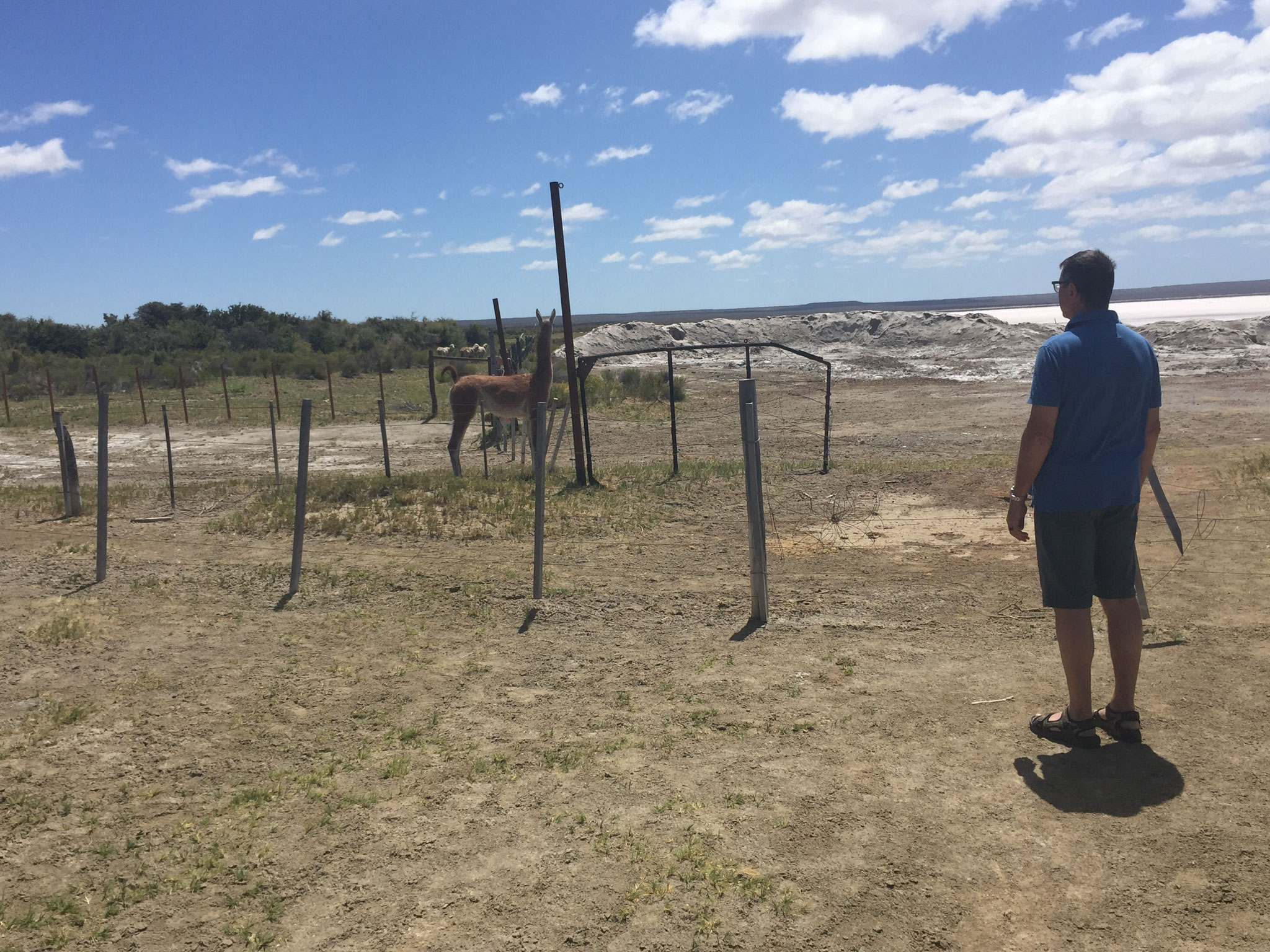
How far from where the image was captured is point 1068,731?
13.3 ft

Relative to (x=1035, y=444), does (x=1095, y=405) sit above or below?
above

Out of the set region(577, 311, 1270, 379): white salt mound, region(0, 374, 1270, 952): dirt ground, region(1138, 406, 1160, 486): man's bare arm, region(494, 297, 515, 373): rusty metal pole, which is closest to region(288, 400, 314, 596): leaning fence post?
region(0, 374, 1270, 952): dirt ground

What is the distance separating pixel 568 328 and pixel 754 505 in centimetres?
708

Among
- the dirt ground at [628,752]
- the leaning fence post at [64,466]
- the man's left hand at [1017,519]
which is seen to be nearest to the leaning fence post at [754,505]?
the dirt ground at [628,752]

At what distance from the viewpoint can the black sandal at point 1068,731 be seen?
158 inches

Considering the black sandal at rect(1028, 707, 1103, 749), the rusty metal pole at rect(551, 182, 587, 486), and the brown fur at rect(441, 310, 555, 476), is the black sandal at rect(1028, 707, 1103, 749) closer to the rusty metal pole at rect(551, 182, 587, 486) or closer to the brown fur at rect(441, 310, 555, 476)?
the rusty metal pole at rect(551, 182, 587, 486)

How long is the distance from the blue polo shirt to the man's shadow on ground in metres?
1.12

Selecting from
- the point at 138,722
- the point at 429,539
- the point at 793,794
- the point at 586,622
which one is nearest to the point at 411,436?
the point at 429,539

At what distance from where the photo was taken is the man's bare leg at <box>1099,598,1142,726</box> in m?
3.89

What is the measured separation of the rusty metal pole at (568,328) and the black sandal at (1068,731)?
847 centimetres

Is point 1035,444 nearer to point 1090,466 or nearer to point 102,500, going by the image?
point 1090,466

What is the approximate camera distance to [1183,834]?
10.9ft

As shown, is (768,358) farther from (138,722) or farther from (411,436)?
(138,722)

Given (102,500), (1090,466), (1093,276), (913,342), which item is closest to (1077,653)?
(1090,466)
